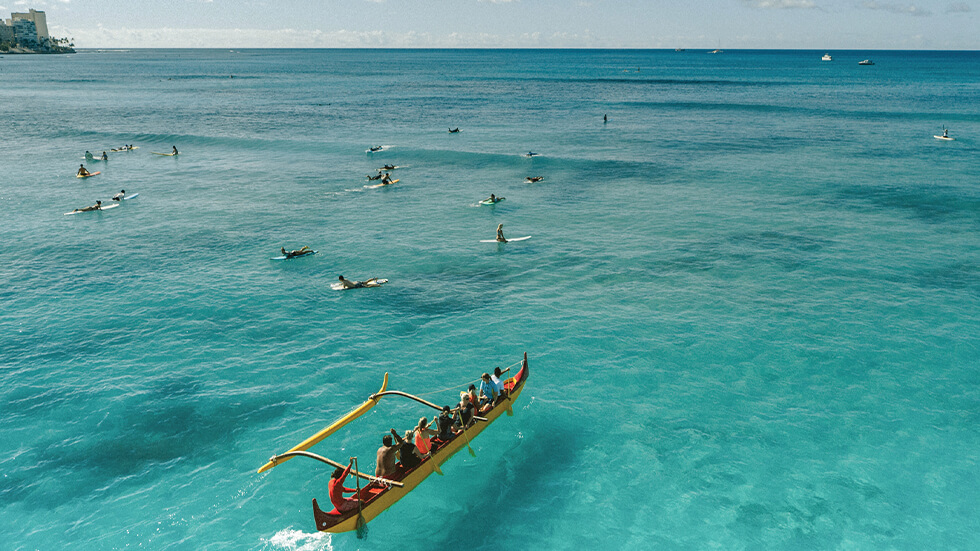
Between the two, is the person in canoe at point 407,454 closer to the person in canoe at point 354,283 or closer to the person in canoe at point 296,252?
the person in canoe at point 354,283

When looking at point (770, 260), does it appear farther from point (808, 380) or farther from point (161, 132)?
point (161, 132)

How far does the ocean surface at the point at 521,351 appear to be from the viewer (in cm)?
2066

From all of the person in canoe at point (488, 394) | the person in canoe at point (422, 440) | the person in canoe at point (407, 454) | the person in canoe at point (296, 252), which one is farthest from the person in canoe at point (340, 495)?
the person in canoe at point (296, 252)

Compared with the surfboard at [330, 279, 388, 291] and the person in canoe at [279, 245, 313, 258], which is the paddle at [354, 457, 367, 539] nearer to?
the surfboard at [330, 279, 388, 291]

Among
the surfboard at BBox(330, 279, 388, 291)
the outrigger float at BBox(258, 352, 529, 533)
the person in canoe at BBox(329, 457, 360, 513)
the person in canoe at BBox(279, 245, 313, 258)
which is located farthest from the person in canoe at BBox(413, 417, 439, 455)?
the person in canoe at BBox(279, 245, 313, 258)

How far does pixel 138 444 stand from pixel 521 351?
17.4 meters

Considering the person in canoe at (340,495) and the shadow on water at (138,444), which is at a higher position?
the person in canoe at (340,495)

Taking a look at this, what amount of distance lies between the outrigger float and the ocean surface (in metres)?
0.79

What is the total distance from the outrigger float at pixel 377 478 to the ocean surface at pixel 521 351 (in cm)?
79

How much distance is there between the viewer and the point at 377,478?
65.3ft

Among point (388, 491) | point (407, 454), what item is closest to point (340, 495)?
point (388, 491)

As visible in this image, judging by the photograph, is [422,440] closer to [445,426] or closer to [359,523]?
[445,426]

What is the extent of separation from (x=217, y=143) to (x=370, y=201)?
146 feet

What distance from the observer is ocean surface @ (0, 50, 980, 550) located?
67.8ft
